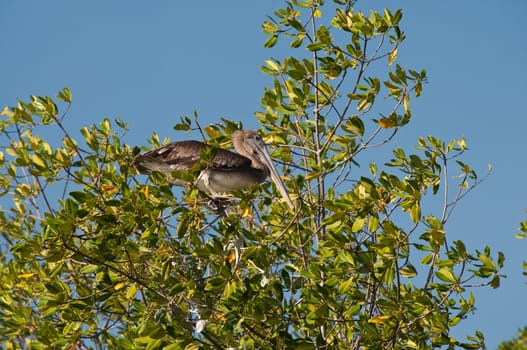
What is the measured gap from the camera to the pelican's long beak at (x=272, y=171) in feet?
30.4

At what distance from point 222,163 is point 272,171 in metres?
0.58

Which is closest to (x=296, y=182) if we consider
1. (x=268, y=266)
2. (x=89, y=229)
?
(x=268, y=266)

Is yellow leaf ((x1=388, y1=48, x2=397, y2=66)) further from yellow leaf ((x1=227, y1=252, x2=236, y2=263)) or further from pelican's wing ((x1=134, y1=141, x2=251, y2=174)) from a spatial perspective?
yellow leaf ((x1=227, y1=252, x2=236, y2=263))

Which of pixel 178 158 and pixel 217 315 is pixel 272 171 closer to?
pixel 178 158

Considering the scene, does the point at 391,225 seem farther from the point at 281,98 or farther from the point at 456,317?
the point at 281,98

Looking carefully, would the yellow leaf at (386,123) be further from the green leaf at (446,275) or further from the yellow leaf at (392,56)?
the green leaf at (446,275)

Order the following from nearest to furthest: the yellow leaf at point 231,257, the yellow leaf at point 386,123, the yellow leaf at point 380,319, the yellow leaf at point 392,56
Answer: the yellow leaf at point 231,257
the yellow leaf at point 380,319
the yellow leaf at point 386,123
the yellow leaf at point 392,56

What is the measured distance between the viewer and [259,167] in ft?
34.6

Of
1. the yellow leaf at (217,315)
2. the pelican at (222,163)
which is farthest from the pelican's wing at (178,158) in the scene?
the yellow leaf at (217,315)

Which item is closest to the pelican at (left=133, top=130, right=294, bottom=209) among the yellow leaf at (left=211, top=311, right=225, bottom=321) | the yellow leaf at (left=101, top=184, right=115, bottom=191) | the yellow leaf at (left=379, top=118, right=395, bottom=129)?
the yellow leaf at (left=101, top=184, right=115, bottom=191)

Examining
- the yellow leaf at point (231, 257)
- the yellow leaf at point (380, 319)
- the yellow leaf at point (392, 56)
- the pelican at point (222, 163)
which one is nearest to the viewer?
the yellow leaf at point (231, 257)

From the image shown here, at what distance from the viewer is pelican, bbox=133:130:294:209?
33.0ft

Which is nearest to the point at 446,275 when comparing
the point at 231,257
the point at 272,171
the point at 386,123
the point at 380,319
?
the point at 380,319

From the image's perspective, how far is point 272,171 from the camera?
10102mm
